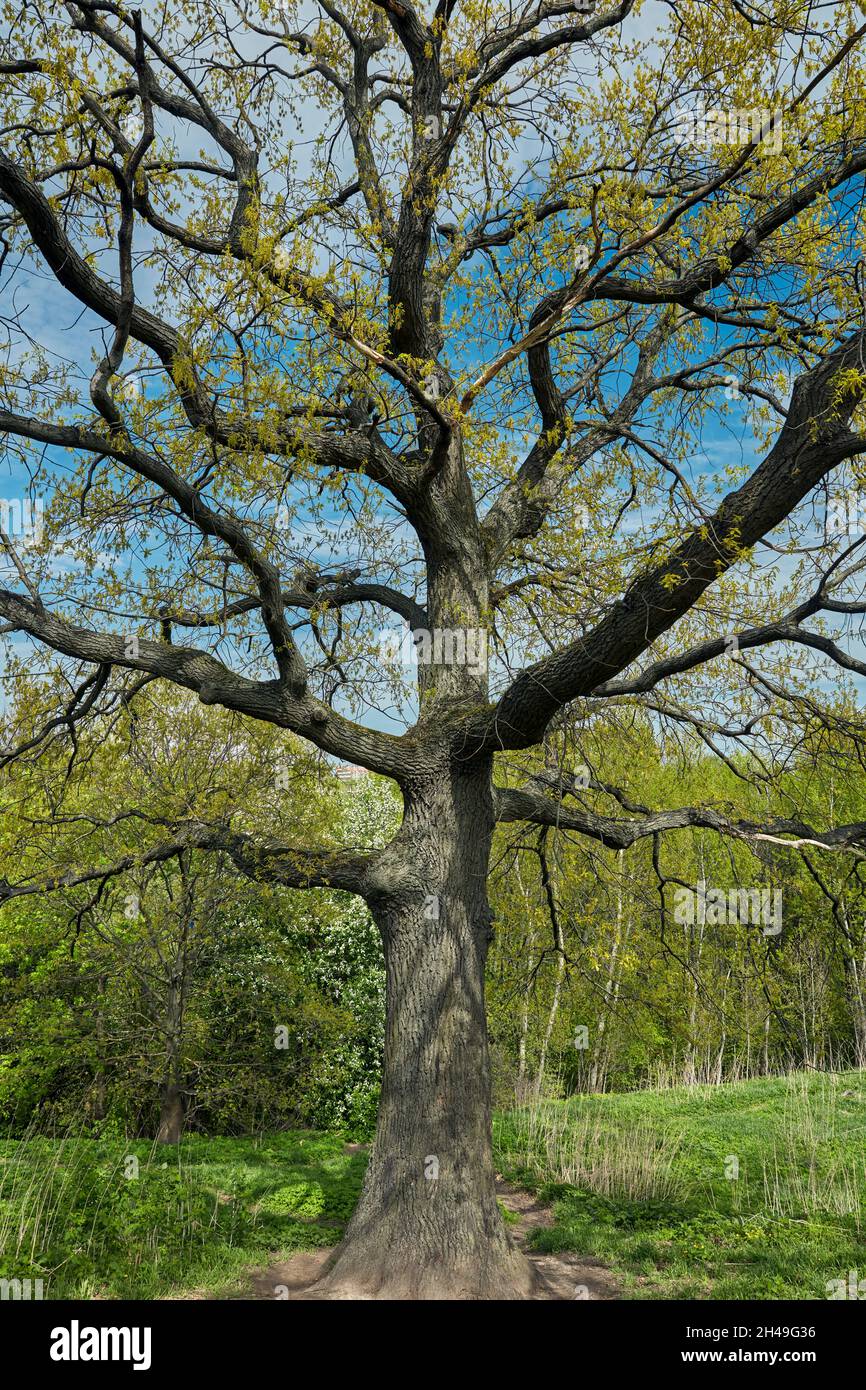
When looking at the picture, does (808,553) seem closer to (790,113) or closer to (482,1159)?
(790,113)

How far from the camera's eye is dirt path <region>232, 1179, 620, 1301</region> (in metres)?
6.07

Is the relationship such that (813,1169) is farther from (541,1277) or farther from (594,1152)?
(541,1277)

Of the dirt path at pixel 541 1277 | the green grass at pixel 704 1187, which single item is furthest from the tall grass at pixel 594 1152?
the dirt path at pixel 541 1277

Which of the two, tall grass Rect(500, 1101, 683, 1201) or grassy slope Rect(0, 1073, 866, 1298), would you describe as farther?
tall grass Rect(500, 1101, 683, 1201)

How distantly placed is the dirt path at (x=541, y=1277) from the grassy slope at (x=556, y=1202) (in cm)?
16

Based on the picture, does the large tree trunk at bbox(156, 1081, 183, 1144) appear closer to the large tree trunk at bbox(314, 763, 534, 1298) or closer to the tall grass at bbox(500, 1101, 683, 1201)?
the tall grass at bbox(500, 1101, 683, 1201)

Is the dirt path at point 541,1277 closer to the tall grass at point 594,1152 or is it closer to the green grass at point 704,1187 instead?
the green grass at point 704,1187

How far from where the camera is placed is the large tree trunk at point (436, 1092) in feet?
19.1

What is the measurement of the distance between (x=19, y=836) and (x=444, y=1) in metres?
7.19

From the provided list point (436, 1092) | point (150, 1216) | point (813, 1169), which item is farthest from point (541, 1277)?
point (813, 1169)

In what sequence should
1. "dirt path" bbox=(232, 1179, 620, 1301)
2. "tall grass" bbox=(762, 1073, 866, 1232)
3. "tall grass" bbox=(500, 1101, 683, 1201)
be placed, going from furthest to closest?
"tall grass" bbox=(500, 1101, 683, 1201) < "tall grass" bbox=(762, 1073, 866, 1232) < "dirt path" bbox=(232, 1179, 620, 1301)

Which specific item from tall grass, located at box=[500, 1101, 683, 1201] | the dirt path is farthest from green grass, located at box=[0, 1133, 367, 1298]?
tall grass, located at box=[500, 1101, 683, 1201]

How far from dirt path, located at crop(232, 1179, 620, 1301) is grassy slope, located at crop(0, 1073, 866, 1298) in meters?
0.16

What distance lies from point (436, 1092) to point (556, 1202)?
3538 mm
